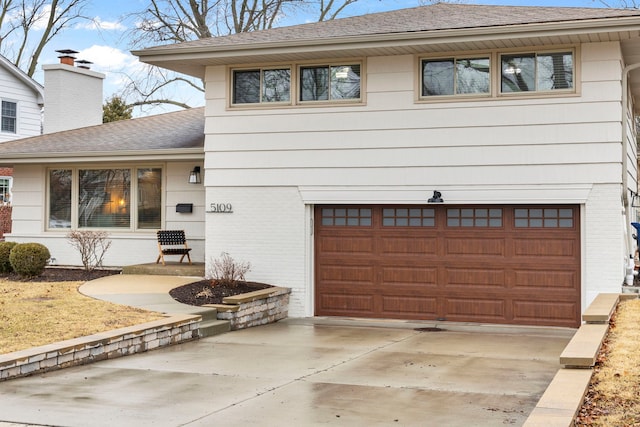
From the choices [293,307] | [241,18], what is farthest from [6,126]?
[293,307]

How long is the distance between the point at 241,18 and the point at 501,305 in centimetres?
1980

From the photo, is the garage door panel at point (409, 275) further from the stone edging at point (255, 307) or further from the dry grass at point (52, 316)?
the dry grass at point (52, 316)

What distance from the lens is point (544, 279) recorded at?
1330 centimetres

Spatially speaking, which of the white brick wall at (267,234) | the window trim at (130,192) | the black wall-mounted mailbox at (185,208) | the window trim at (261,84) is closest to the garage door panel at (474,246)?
the white brick wall at (267,234)

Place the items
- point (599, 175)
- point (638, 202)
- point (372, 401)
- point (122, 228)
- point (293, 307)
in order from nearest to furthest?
point (372, 401) < point (599, 175) < point (293, 307) < point (122, 228) < point (638, 202)

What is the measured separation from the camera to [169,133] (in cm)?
1808

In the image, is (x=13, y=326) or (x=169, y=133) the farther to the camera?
(x=169, y=133)

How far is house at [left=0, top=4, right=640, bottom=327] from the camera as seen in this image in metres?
12.9

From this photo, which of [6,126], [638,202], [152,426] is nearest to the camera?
[152,426]

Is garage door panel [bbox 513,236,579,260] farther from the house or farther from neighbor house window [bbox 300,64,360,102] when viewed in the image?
neighbor house window [bbox 300,64,360,102]

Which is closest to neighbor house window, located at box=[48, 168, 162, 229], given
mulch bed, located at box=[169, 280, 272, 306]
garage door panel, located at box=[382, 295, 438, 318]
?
mulch bed, located at box=[169, 280, 272, 306]

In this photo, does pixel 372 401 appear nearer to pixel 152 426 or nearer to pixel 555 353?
pixel 152 426

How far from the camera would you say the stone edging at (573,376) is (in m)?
5.45

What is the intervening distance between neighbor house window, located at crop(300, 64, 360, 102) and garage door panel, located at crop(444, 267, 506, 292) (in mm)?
3612
